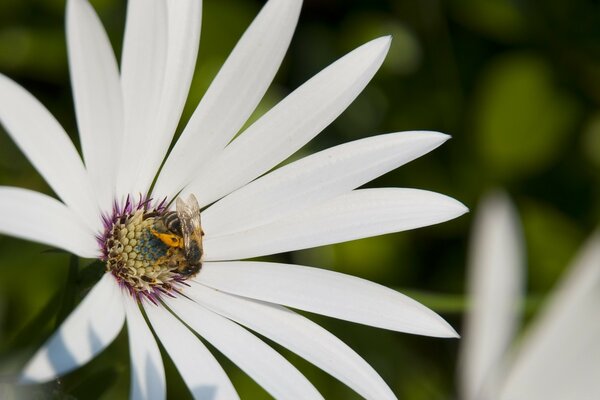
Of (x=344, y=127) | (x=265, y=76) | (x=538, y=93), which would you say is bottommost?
(x=265, y=76)

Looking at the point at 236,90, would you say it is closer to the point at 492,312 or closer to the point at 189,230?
the point at 189,230

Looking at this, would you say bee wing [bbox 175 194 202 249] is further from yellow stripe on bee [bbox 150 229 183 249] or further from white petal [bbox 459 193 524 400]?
white petal [bbox 459 193 524 400]

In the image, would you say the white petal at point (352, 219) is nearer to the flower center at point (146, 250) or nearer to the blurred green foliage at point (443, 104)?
the flower center at point (146, 250)

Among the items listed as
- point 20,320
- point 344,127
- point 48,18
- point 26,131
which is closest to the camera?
point 26,131

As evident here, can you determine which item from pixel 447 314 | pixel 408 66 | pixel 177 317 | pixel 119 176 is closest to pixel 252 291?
pixel 177 317

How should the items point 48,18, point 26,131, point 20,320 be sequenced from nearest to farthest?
point 26,131, point 20,320, point 48,18

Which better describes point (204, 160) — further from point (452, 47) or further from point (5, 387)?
point (452, 47)
